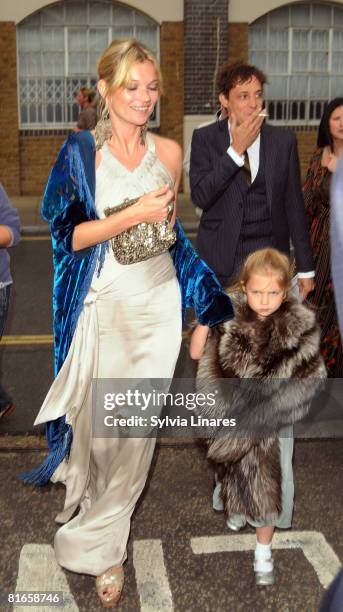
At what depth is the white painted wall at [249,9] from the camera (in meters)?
18.8

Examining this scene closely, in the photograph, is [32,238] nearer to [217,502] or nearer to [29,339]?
[29,339]

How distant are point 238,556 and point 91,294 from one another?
1315mm

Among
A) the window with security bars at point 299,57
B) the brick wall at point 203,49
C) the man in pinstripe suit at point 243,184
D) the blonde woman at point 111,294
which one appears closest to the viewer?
the blonde woman at point 111,294

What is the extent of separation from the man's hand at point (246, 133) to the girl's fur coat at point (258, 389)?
3.43 ft

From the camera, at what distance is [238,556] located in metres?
4.19

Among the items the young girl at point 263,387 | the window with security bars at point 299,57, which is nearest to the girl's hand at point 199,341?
Answer: the young girl at point 263,387

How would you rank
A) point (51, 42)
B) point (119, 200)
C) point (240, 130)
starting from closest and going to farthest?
1. point (119, 200)
2. point (240, 130)
3. point (51, 42)

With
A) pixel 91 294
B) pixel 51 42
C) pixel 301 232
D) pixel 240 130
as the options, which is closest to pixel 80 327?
pixel 91 294

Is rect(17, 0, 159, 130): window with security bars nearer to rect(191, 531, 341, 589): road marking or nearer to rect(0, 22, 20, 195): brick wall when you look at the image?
rect(0, 22, 20, 195): brick wall

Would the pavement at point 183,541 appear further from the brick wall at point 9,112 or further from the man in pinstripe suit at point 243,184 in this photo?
the brick wall at point 9,112

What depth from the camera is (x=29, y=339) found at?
321 inches

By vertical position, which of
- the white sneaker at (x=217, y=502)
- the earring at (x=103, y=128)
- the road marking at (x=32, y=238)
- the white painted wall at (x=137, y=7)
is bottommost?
the road marking at (x=32, y=238)

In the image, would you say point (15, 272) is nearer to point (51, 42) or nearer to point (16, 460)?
point (16, 460)

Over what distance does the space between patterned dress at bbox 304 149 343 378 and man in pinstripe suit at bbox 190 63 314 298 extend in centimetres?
89
